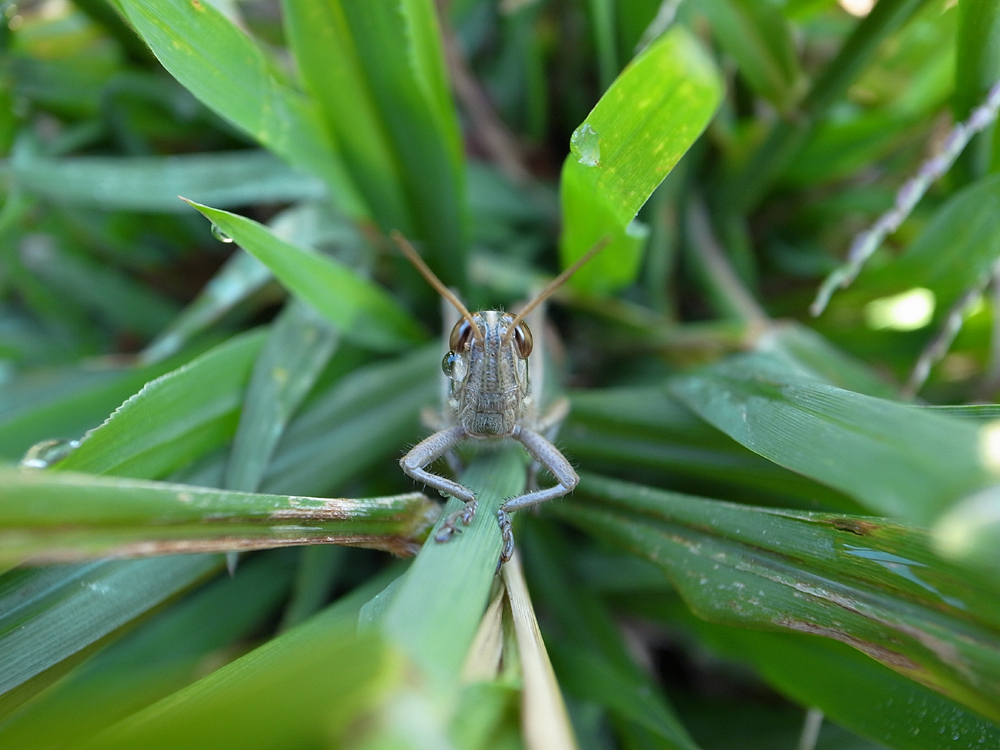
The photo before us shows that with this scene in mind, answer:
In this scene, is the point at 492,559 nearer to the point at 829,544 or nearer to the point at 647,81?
the point at 829,544

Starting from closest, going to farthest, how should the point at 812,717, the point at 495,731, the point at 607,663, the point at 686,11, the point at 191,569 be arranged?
the point at 495,731, the point at 191,569, the point at 812,717, the point at 607,663, the point at 686,11

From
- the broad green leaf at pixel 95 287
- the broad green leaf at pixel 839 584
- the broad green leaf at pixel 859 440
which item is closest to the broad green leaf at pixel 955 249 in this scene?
the broad green leaf at pixel 859 440

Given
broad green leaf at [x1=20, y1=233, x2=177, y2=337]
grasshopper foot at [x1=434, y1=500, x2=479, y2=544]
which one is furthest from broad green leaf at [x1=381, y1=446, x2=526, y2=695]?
broad green leaf at [x1=20, y1=233, x2=177, y2=337]

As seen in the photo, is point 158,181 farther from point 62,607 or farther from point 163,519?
point 163,519

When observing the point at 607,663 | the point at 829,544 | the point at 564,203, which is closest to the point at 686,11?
the point at 564,203

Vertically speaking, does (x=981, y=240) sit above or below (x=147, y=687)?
above

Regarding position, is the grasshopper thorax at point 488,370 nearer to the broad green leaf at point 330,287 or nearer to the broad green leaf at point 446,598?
the broad green leaf at point 446,598
